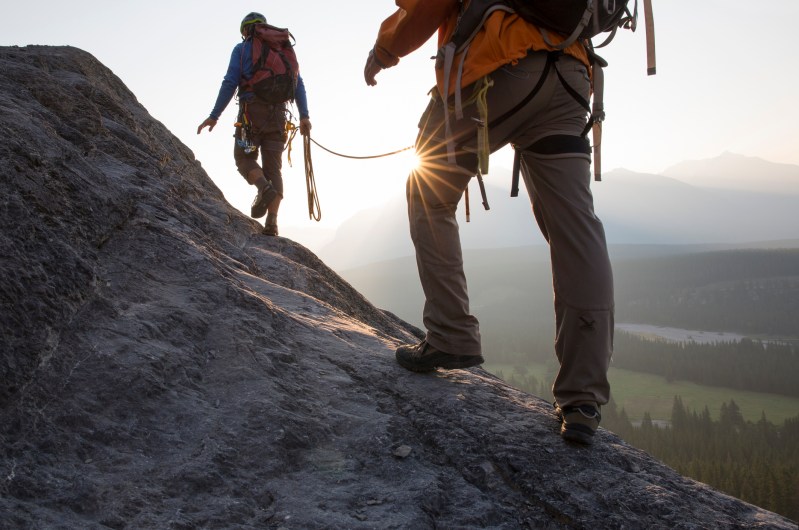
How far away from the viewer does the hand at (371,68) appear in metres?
4.42

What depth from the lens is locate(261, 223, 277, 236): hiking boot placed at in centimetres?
938

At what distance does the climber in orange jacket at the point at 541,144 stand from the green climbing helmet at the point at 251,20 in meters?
5.88

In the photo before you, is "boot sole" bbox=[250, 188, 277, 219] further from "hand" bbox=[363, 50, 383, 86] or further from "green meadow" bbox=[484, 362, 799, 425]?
"green meadow" bbox=[484, 362, 799, 425]

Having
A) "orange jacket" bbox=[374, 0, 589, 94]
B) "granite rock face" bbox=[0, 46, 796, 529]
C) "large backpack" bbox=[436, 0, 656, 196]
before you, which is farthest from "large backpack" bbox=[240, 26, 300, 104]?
"large backpack" bbox=[436, 0, 656, 196]

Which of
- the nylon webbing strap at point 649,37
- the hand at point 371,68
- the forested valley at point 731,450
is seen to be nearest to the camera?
the nylon webbing strap at point 649,37

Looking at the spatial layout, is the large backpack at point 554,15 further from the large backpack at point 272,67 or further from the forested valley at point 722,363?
the forested valley at point 722,363

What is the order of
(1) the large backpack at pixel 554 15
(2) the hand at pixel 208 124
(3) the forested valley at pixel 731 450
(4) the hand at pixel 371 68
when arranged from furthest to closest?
(3) the forested valley at pixel 731 450
(2) the hand at pixel 208 124
(4) the hand at pixel 371 68
(1) the large backpack at pixel 554 15

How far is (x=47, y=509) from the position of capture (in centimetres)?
261

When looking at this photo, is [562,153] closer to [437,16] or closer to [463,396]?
[437,16]

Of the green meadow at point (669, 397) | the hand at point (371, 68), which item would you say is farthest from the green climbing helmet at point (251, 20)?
the green meadow at point (669, 397)

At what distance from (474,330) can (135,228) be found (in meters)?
A: 3.01

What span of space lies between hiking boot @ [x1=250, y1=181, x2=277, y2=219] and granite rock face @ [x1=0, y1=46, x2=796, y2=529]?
14.6 feet

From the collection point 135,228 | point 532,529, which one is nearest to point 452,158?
point 532,529

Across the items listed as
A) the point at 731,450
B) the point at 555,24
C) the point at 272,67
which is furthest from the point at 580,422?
the point at 731,450
